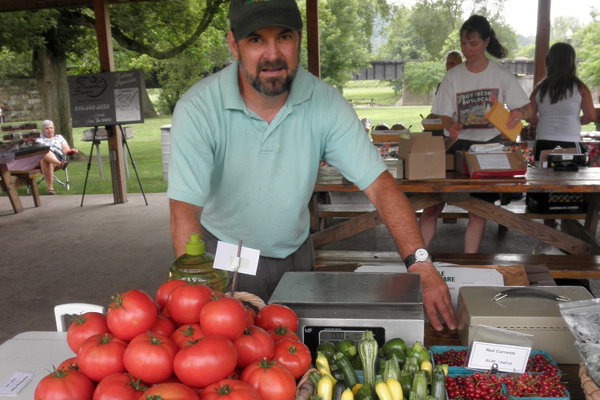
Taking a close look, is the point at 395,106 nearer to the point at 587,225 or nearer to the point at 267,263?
the point at 587,225

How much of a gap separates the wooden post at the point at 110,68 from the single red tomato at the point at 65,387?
24.6 feet

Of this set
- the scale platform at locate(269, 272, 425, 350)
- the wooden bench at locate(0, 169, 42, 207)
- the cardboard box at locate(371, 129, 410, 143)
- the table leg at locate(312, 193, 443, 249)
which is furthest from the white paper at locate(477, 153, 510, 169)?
the wooden bench at locate(0, 169, 42, 207)

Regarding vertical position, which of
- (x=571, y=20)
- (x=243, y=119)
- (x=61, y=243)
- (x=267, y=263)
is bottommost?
(x=61, y=243)

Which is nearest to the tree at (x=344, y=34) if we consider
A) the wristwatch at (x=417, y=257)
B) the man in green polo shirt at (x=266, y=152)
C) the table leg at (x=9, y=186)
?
the table leg at (x=9, y=186)

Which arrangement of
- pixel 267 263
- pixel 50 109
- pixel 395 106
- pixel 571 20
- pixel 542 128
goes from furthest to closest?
pixel 571 20, pixel 395 106, pixel 50 109, pixel 542 128, pixel 267 263

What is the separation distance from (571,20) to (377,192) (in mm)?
66651

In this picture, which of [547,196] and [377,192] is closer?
[377,192]

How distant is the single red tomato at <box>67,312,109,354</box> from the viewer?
1.23m

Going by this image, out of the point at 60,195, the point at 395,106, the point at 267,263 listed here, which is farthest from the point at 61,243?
the point at 395,106

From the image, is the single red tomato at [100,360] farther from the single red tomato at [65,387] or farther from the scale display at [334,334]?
the scale display at [334,334]

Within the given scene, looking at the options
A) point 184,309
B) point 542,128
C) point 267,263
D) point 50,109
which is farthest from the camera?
point 50,109

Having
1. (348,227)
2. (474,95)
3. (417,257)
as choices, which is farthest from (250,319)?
(474,95)

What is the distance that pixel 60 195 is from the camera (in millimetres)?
9805

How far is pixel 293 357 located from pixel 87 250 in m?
5.62
